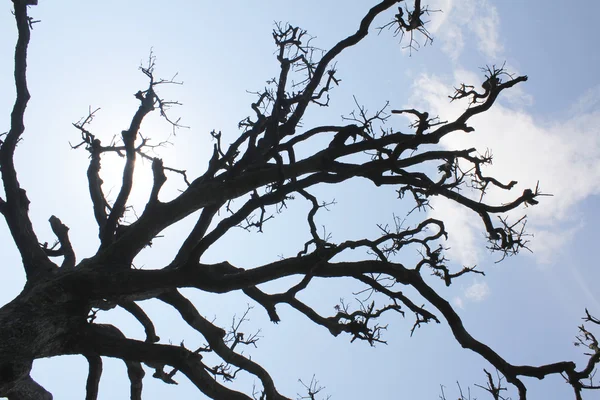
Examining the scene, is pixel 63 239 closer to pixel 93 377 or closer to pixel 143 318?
pixel 143 318

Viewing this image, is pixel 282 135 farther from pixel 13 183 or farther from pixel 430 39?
pixel 13 183

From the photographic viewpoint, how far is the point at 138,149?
7.50 m

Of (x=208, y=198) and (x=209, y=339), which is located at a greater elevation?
(x=208, y=198)

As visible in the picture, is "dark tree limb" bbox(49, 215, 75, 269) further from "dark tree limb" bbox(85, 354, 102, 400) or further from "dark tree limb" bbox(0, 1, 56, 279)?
"dark tree limb" bbox(85, 354, 102, 400)

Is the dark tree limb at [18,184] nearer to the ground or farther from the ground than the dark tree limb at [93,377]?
farther from the ground

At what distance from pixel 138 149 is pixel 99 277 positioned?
308cm

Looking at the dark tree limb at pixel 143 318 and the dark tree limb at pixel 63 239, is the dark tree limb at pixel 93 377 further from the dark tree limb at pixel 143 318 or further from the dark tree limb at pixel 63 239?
the dark tree limb at pixel 63 239

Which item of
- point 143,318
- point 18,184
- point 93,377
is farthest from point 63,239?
point 93,377

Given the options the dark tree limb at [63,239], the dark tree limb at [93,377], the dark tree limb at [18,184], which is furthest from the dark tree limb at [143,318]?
the dark tree limb at [18,184]

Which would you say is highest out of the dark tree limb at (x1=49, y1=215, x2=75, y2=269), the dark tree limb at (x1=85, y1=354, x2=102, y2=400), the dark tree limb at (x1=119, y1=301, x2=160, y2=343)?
the dark tree limb at (x1=49, y1=215, x2=75, y2=269)

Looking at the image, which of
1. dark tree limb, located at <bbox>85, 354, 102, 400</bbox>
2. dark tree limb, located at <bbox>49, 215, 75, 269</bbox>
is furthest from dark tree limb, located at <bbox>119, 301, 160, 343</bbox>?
dark tree limb, located at <bbox>49, 215, 75, 269</bbox>

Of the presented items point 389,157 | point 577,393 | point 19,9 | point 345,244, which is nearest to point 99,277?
point 345,244

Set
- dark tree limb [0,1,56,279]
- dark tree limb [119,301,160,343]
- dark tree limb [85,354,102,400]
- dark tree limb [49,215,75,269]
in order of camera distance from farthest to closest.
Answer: dark tree limb [119,301,160,343], dark tree limb [49,215,75,269], dark tree limb [85,354,102,400], dark tree limb [0,1,56,279]

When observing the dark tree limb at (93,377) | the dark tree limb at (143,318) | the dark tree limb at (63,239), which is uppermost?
the dark tree limb at (63,239)
